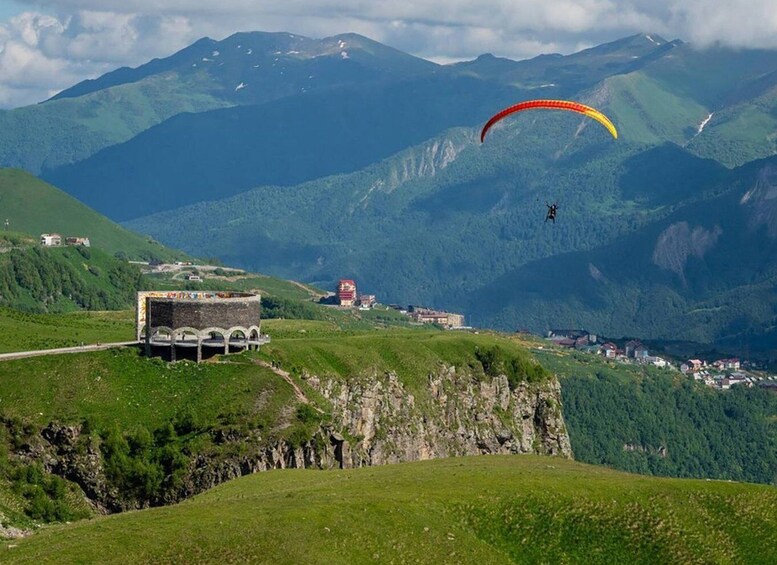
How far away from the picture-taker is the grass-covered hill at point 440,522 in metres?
78.2

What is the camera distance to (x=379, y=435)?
437ft

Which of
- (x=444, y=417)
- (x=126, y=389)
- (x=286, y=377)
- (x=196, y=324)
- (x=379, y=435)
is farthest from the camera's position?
(x=444, y=417)

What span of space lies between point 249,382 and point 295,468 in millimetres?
8453

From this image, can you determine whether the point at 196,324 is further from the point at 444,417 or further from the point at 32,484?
the point at 444,417

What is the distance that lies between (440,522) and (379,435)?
152ft

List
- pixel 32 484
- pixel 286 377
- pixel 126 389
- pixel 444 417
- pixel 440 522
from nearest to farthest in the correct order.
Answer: pixel 440 522, pixel 32 484, pixel 126 389, pixel 286 377, pixel 444 417

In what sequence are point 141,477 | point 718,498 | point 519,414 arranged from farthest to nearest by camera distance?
point 519,414 < point 141,477 < point 718,498

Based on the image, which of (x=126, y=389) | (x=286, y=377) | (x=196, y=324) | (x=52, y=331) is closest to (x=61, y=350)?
(x=126, y=389)

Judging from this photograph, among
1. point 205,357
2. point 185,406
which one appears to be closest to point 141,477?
point 185,406

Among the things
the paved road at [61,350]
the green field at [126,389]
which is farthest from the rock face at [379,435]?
→ the paved road at [61,350]

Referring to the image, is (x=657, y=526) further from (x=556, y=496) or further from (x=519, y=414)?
(x=519, y=414)

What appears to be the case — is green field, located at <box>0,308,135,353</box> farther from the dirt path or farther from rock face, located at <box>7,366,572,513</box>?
rock face, located at <box>7,366,572,513</box>

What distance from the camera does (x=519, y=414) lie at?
152m

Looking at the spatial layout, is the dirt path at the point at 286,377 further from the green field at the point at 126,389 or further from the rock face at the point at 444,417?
the rock face at the point at 444,417
